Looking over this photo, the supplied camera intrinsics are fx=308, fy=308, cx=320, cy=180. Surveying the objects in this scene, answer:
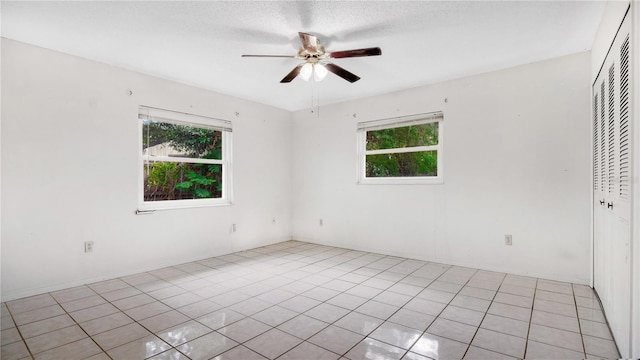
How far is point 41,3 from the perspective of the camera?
2.24 m

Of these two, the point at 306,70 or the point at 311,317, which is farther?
the point at 306,70

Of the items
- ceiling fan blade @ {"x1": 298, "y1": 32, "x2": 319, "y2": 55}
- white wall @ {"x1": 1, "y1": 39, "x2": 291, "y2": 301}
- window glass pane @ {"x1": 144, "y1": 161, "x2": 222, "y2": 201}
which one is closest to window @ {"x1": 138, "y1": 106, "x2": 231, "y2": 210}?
window glass pane @ {"x1": 144, "y1": 161, "x2": 222, "y2": 201}

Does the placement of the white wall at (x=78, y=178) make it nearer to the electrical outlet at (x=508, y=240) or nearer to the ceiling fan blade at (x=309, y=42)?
the ceiling fan blade at (x=309, y=42)

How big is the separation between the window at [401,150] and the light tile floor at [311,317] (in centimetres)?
134

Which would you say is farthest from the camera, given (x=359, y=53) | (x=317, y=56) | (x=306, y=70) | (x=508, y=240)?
(x=508, y=240)

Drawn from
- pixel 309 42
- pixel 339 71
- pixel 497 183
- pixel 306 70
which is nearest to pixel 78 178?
pixel 306 70

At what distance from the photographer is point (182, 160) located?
414cm

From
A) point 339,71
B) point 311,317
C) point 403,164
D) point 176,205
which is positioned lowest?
point 311,317

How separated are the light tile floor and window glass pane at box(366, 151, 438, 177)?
1.34 m

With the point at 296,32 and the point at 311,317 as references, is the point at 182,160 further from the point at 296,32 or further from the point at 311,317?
the point at 311,317

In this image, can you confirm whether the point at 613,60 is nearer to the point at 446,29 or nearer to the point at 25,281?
the point at 446,29

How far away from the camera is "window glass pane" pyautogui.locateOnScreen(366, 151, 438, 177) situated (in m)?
4.16

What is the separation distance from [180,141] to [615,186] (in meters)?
4.40

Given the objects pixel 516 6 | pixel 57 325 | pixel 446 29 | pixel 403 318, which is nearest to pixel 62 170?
pixel 57 325
